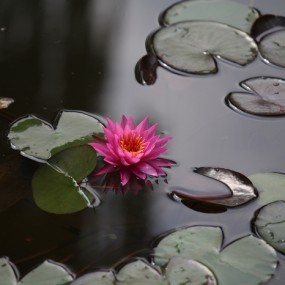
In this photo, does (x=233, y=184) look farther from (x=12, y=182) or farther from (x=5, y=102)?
(x=5, y=102)

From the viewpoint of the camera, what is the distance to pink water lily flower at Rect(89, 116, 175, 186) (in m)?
1.65

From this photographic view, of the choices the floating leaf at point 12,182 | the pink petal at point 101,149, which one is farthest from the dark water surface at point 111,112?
the pink petal at point 101,149

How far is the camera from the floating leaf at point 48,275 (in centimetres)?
142

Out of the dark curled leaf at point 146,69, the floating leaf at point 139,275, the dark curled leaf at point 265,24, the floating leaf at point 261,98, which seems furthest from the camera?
the dark curled leaf at point 265,24

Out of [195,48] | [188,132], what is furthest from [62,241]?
[195,48]

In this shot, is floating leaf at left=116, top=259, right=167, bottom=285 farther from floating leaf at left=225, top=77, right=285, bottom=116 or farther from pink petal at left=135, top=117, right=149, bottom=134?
floating leaf at left=225, top=77, right=285, bottom=116

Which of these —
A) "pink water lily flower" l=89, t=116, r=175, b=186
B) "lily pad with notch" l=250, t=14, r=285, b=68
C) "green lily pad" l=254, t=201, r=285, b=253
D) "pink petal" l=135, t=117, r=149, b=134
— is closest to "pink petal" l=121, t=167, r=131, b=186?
"pink water lily flower" l=89, t=116, r=175, b=186

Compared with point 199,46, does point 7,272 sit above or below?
below

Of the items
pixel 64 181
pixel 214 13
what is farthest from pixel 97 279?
pixel 214 13

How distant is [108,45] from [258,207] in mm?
809

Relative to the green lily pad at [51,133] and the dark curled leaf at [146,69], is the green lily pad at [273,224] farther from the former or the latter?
the dark curled leaf at [146,69]

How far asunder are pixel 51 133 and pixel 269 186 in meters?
0.57

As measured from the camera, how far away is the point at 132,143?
1.66 meters

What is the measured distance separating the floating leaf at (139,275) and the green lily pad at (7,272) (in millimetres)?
221
